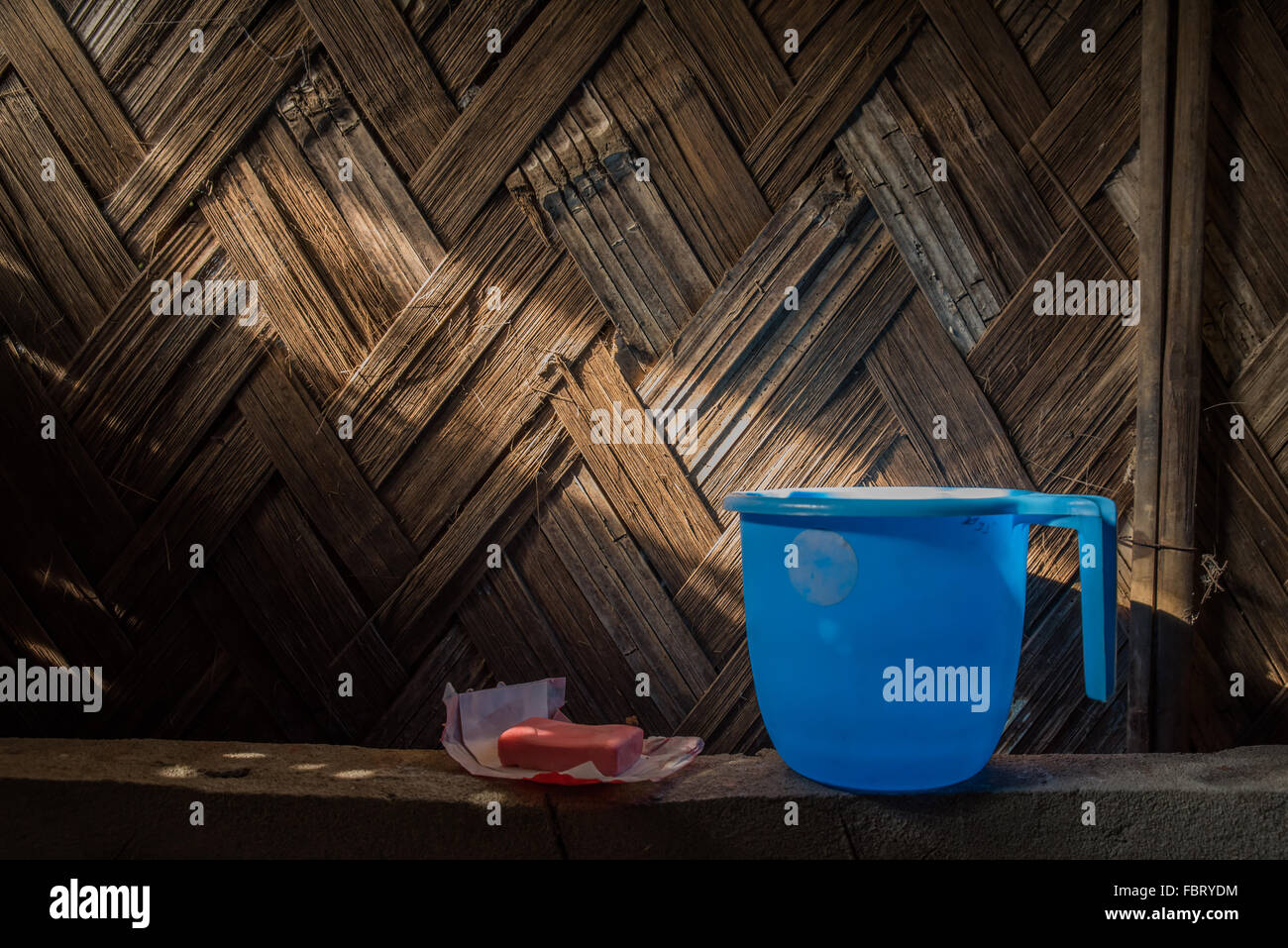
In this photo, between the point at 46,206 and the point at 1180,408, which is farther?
the point at 46,206

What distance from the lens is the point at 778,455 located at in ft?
4.84

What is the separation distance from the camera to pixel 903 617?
105 centimetres

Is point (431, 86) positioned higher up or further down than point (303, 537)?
higher up

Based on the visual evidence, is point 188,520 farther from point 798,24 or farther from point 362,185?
point 798,24

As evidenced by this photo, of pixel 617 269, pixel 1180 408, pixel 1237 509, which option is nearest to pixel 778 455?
pixel 617 269

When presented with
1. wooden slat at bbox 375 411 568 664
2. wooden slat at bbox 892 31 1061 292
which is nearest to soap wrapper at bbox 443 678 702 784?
wooden slat at bbox 375 411 568 664

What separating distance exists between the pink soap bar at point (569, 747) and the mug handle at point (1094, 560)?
56 centimetres

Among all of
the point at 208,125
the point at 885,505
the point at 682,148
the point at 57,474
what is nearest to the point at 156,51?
the point at 208,125

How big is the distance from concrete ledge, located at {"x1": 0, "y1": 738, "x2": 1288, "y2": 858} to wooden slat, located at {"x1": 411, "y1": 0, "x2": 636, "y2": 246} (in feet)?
2.85

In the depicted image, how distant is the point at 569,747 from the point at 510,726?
182 mm

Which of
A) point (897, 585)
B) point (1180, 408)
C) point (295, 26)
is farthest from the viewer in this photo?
point (295, 26)

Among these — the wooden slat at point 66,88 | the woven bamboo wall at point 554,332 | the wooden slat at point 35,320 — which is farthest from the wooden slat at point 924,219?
the wooden slat at point 35,320

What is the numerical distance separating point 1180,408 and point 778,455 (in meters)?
0.60
